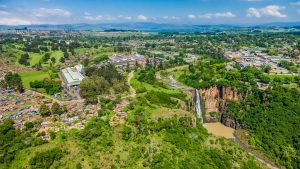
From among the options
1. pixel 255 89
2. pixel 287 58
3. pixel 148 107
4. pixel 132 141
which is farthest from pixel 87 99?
pixel 287 58

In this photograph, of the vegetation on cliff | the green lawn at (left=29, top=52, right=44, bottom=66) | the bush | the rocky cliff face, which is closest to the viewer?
the bush

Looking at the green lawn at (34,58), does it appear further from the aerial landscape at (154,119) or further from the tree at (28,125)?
the tree at (28,125)

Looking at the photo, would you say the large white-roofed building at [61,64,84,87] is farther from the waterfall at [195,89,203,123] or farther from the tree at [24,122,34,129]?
the waterfall at [195,89,203,123]

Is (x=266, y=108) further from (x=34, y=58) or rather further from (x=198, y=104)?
(x=34, y=58)

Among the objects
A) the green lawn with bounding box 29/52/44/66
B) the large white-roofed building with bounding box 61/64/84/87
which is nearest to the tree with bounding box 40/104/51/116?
the large white-roofed building with bounding box 61/64/84/87

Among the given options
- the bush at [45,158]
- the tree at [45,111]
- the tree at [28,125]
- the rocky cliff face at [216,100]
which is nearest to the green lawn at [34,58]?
the tree at [45,111]

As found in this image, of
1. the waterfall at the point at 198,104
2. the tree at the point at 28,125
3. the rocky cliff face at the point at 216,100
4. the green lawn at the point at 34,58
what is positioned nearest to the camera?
the tree at the point at 28,125
